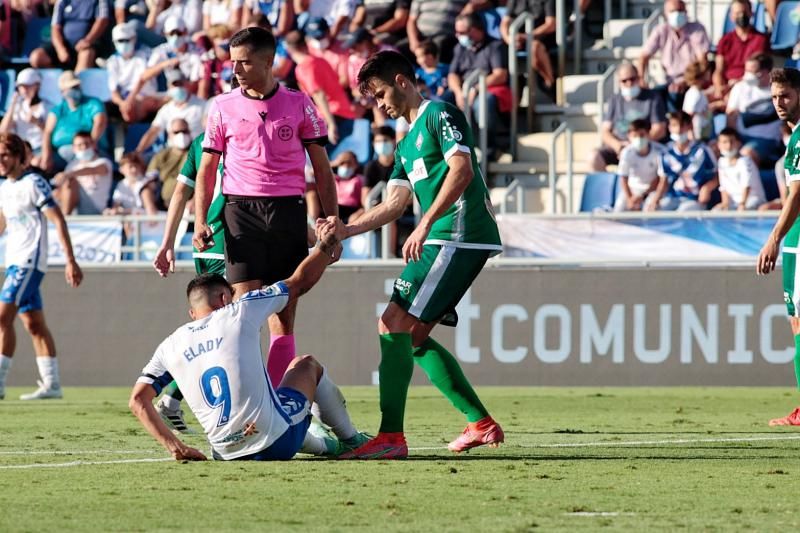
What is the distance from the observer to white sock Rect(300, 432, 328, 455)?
26.7 ft

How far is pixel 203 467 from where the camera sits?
7.75 meters

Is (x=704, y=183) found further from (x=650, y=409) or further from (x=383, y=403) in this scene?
(x=383, y=403)

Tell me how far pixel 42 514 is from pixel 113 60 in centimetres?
1653

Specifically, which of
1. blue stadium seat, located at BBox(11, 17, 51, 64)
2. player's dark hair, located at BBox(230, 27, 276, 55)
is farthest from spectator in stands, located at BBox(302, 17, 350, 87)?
player's dark hair, located at BBox(230, 27, 276, 55)

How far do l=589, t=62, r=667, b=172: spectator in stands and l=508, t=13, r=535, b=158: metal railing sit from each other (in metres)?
1.44

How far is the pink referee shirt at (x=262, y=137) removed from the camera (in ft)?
29.5

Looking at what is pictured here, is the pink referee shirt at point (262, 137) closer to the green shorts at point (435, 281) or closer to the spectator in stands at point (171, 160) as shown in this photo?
the green shorts at point (435, 281)

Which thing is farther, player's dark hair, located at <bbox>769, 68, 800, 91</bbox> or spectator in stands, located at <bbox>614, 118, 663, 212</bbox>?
spectator in stands, located at <bbox>614, 118, 663, 212</bbox>

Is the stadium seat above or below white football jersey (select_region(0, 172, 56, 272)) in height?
above

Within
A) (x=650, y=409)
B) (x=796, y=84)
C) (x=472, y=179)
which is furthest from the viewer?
(x=650, y=409)

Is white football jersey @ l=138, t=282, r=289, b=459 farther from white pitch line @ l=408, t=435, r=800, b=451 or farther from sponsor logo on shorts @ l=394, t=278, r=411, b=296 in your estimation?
white pitch line @ l=408, t=435, r=800, b=451

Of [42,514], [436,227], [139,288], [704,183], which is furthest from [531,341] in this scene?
[42,514]

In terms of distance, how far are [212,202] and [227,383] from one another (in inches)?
97.1

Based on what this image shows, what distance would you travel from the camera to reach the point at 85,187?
1905 cm
